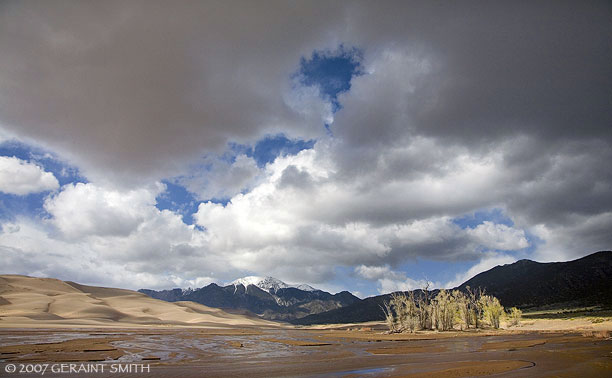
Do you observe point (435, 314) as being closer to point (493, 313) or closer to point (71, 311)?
point (493, 313)

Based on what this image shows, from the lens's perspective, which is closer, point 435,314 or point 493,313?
point 435,314

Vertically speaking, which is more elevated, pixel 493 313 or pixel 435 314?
pixel 435 314

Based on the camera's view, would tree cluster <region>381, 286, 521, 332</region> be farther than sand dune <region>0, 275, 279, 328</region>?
No

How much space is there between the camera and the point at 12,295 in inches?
6211

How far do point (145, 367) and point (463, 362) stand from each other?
2008cm

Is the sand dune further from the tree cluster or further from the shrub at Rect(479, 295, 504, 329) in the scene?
the shrub at Rect(479, 295, 504, 329)

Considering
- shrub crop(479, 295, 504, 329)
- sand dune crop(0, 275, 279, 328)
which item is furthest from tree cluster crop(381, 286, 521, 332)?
sand dune crop(0, 275, 279, 328)

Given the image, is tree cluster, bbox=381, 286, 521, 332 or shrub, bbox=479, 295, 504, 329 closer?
tree cluster, bbox=381, 286, 521, 332

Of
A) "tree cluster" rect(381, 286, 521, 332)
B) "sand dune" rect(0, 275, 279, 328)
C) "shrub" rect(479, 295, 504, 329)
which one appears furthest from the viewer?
"sand dune" rect(0, 275, 279, 328)

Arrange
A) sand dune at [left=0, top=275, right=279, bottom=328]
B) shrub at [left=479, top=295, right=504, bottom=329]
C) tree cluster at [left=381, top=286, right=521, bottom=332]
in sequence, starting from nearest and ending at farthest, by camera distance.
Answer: tree cluster at [left=381, top=286, right=521, bottom=332] < shrub at [left=479, top=295, right=504, bottom=329] < sand dune at [left=0, top=275, right=279, bottom=328]

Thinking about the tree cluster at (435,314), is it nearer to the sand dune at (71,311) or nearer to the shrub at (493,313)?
the shrub at (493,313)

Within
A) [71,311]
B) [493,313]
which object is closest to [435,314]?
[493,313]

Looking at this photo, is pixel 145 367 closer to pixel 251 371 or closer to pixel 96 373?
pixel 96 373

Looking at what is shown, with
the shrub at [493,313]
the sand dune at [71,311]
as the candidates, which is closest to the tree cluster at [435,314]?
the shrub at [493,313]
